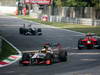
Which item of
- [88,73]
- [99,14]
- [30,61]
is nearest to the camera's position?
[88,73]

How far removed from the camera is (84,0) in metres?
74.6

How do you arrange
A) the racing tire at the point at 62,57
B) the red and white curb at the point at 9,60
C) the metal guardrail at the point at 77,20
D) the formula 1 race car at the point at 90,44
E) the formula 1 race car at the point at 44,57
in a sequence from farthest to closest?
the metal guardrail at the point at 77,20 → the formula 1 race car at the point at 90,44 → the racing tire at the point at 62,57 → the red and white curb at the point at 9,60 → the formula 1 race car at the point at 44,57

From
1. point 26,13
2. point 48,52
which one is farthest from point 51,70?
point 26,13

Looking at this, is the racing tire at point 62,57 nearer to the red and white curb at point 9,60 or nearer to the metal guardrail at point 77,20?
the red and white curb at point 9,60

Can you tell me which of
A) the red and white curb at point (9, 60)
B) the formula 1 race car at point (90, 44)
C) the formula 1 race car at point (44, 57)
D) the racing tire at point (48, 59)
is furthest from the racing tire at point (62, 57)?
the formula 1 race car at point (90, 44)

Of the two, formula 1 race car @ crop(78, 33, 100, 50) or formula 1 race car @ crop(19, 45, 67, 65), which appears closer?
formula 1 race car @ crop(19, 45, 67, 65)

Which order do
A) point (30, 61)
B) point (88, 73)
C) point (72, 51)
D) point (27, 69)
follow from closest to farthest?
point (88, 73) < point (27, 69) < point (30, 61) < point (72, 51)

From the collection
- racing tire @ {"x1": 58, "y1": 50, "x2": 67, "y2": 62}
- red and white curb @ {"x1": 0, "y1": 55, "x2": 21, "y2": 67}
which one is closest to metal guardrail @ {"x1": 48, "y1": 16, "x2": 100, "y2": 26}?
red and white curb @ {"x1": 0, "y1": 55, "x2": 21, "y2": 67}

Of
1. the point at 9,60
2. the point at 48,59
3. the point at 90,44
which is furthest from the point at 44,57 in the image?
the point at 90,44

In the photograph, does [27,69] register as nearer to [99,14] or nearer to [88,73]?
[88,73]

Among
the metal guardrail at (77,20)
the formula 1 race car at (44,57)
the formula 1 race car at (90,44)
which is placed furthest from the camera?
the metal guardrail at (77,20)

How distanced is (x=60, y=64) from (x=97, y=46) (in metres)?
8.02

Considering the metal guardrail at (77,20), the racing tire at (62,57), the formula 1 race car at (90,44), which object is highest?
the racing tire at (62,57)

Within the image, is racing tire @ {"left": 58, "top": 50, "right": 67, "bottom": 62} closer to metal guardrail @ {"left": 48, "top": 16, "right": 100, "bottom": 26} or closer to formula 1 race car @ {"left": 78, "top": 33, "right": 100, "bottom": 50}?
formula 1 race car @ {"left": 78, "top": 33, "right": 100, "bottom": 50}
